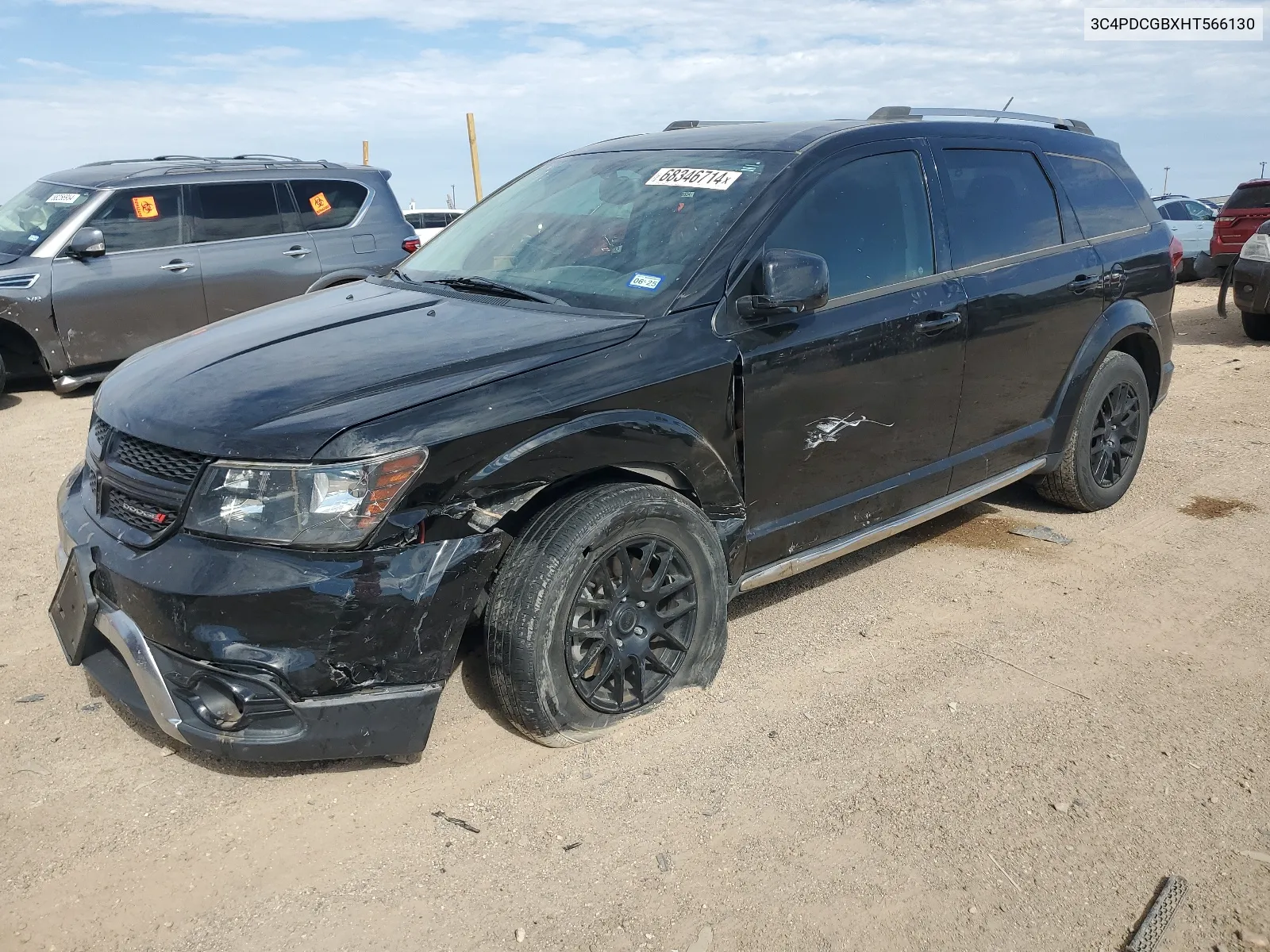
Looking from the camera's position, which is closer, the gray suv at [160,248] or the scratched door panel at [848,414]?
the scratched door panel at [848,414]

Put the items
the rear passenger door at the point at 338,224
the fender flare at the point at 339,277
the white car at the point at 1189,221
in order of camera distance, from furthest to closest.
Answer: the white car at the point at 1189,221 → the rear passenger door at the point at 338,224 → the fender flare at the point at 339,277

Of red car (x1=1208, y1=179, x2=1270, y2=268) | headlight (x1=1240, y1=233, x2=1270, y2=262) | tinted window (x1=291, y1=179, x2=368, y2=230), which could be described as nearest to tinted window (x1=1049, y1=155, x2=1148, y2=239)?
headlight (x1=1240, y1=233, x2=1270, y2=262)

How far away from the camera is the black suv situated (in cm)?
269

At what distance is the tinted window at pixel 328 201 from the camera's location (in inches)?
372

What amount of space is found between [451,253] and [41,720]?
2.25 metres

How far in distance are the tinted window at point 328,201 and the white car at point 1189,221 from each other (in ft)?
46.9

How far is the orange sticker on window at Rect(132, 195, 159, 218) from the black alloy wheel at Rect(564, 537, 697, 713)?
7249 mm

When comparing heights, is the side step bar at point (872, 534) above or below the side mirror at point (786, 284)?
below

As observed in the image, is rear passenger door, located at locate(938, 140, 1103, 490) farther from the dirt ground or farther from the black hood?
the black hood

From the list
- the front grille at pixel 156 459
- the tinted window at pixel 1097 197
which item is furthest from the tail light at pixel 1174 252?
the front grille at pixel 156 459

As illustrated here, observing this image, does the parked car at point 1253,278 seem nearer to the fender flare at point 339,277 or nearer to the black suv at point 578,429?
the black suv at point 578,429

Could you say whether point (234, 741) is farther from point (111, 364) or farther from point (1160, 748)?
point (111, 364)

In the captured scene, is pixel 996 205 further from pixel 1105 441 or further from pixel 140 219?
pixel 140 219

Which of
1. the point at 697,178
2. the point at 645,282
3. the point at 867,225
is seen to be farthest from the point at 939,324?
the point at 645,282
